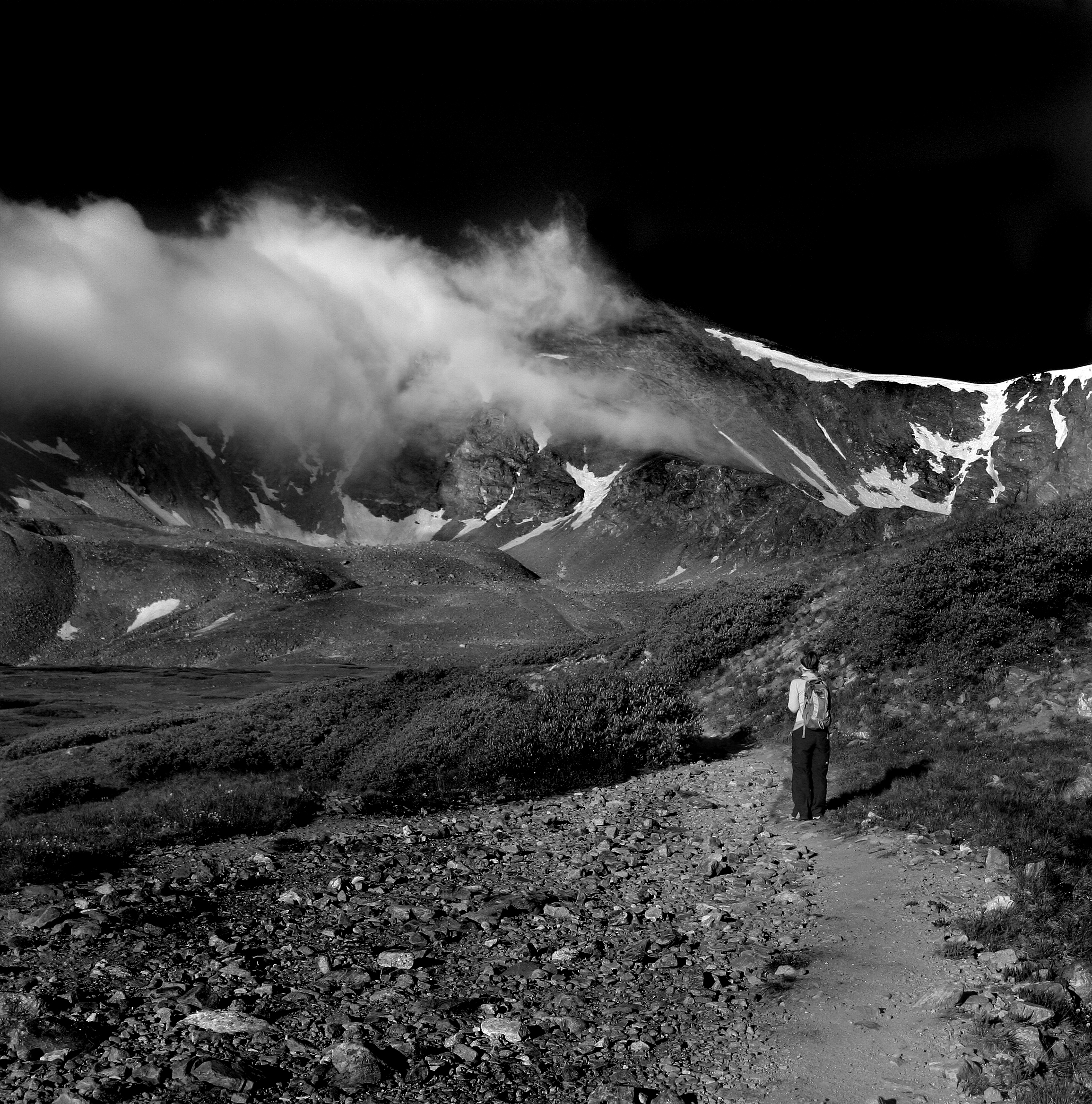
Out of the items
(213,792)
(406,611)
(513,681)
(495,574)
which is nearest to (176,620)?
(406,611)

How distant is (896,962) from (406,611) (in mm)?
88812

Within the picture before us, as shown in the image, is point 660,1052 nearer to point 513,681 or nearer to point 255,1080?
point 255,1080

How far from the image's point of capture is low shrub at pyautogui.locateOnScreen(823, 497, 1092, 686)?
60.0 feet

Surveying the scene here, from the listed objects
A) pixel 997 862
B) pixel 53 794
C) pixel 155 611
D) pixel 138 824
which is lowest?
pixel 53 794

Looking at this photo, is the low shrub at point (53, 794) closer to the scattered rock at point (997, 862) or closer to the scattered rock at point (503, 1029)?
the scattered rock at point (503, 1029)

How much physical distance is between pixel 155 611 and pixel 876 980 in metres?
103

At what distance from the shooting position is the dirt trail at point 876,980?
21.0ft

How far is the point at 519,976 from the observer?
8008mm

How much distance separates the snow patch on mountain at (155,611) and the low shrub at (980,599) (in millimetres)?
89892

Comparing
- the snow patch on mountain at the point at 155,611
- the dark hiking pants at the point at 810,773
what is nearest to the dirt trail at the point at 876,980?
the dark hiking pants at the point at 810,773

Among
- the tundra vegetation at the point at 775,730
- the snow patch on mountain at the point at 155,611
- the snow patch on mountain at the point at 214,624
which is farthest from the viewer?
the snow patch on mountain at the point at 155,611

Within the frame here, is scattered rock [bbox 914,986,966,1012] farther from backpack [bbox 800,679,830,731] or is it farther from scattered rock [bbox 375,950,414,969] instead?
backpack [bbox 800,679,830,731]

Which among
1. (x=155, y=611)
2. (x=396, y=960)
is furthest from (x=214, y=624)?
(x=396, y=960)

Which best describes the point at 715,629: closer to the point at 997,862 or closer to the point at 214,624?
the point at 997,862
